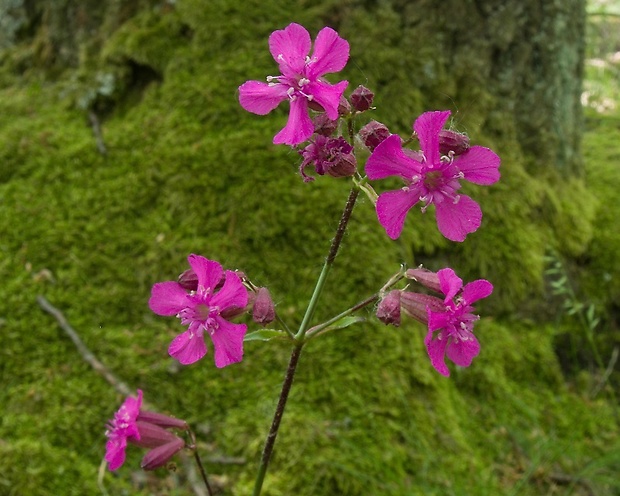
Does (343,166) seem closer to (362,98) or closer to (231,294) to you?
(362,98)

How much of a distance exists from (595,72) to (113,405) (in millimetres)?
6191

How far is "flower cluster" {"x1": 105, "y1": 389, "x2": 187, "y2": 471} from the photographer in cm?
146

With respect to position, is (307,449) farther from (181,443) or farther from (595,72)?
(595,72)

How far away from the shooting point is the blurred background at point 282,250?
2129 millimetres

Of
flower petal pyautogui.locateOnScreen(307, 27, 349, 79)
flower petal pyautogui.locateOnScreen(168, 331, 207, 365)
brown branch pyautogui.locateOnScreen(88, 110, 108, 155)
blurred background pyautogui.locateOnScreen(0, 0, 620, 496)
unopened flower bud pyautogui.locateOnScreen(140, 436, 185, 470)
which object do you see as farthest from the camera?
brown branch pyautogui.locateOnScreen(88, 110, 108, 155)

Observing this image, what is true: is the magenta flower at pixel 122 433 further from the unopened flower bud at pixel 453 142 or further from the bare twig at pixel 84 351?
the unopened flower bud at pixel 453 142

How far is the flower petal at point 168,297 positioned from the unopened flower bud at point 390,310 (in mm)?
414

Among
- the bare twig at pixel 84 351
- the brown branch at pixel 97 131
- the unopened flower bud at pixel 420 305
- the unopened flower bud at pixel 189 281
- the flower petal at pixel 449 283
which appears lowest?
the bare twig at pixel 84 351

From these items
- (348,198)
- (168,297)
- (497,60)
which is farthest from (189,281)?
(497,60)

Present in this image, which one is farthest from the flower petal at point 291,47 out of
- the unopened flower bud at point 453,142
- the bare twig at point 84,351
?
the bare twig at point 84,351

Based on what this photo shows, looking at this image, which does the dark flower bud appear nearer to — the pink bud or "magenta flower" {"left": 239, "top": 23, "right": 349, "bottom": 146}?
"magenta flower" {"left": 239, "top": 23, "right": 349, "bottom": 146}

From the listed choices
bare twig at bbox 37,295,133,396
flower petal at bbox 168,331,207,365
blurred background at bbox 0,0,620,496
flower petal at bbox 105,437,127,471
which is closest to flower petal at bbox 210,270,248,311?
flower petal at bbox 168,331,207,365

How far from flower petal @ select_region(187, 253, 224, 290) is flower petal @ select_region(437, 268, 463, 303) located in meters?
0.45

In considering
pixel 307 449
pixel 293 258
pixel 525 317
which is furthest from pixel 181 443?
pixel 525 317
